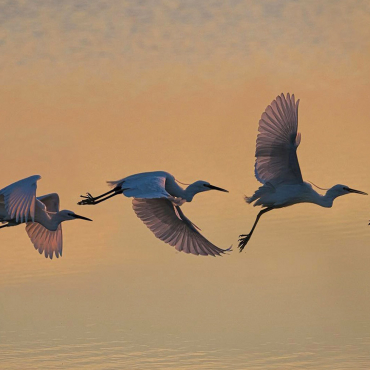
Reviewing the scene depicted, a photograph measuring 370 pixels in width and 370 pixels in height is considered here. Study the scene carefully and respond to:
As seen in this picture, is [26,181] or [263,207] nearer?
[26,181]

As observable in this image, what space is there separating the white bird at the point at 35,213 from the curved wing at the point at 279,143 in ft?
8.75

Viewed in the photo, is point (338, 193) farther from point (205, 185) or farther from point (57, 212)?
point (57, 212)

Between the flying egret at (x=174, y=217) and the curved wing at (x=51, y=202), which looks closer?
the flying egret at (x=174, y=217)

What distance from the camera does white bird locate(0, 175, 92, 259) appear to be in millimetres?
16391

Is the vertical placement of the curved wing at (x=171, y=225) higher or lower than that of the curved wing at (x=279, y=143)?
lower

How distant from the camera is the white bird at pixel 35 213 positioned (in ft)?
53.8

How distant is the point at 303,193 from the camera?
17.5 m

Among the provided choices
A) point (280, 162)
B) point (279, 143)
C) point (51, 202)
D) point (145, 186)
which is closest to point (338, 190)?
point (280, 162)

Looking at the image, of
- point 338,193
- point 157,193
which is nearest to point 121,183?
point 157,193

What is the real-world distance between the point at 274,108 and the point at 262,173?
954 millimetres

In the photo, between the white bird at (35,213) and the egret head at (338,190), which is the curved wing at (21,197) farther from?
the egret head at (338,190)

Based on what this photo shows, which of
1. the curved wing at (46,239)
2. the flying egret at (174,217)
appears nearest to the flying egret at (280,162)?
the flying egret at (174,217)

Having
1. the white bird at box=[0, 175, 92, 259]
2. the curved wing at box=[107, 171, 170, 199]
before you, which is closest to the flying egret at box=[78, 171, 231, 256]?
the curved wing at box=[107, 171, 170, 199]

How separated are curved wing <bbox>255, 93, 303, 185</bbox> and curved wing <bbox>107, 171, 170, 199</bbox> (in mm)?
1416
